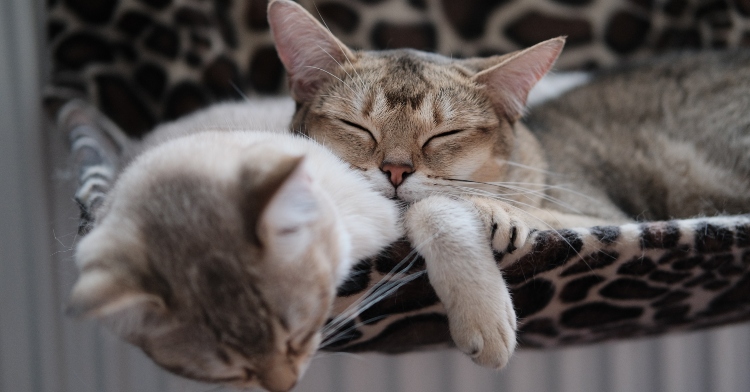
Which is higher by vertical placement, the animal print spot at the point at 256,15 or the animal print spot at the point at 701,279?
the animal print spot at the point at 256,15

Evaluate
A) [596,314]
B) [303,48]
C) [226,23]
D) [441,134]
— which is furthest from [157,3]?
[596,314]

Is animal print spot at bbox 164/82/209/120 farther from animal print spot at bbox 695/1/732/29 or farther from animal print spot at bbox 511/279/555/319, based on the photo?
animal print spot at bbox 695/1/732/29

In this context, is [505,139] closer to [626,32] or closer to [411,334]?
[411,334]

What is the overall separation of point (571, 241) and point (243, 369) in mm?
483

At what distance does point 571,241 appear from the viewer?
0.90 metres

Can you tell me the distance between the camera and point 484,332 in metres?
0.84

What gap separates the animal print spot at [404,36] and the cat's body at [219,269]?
0.91m

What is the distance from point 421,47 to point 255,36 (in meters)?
0.45

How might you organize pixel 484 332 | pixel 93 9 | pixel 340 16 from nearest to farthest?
pixel 484 332
pixel 93 9
pixel 340 16

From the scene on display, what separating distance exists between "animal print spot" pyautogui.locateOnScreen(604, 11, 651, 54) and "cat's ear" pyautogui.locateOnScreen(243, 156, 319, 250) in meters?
1.26

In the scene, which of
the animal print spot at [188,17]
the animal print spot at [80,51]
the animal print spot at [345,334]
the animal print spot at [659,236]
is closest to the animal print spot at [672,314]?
the animal print spot at [659,236]

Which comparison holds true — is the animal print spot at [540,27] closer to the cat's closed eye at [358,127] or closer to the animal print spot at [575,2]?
the animal print spot at [575,2]

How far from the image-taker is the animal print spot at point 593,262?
92cm

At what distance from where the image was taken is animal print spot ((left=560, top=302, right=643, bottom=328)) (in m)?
1.03
